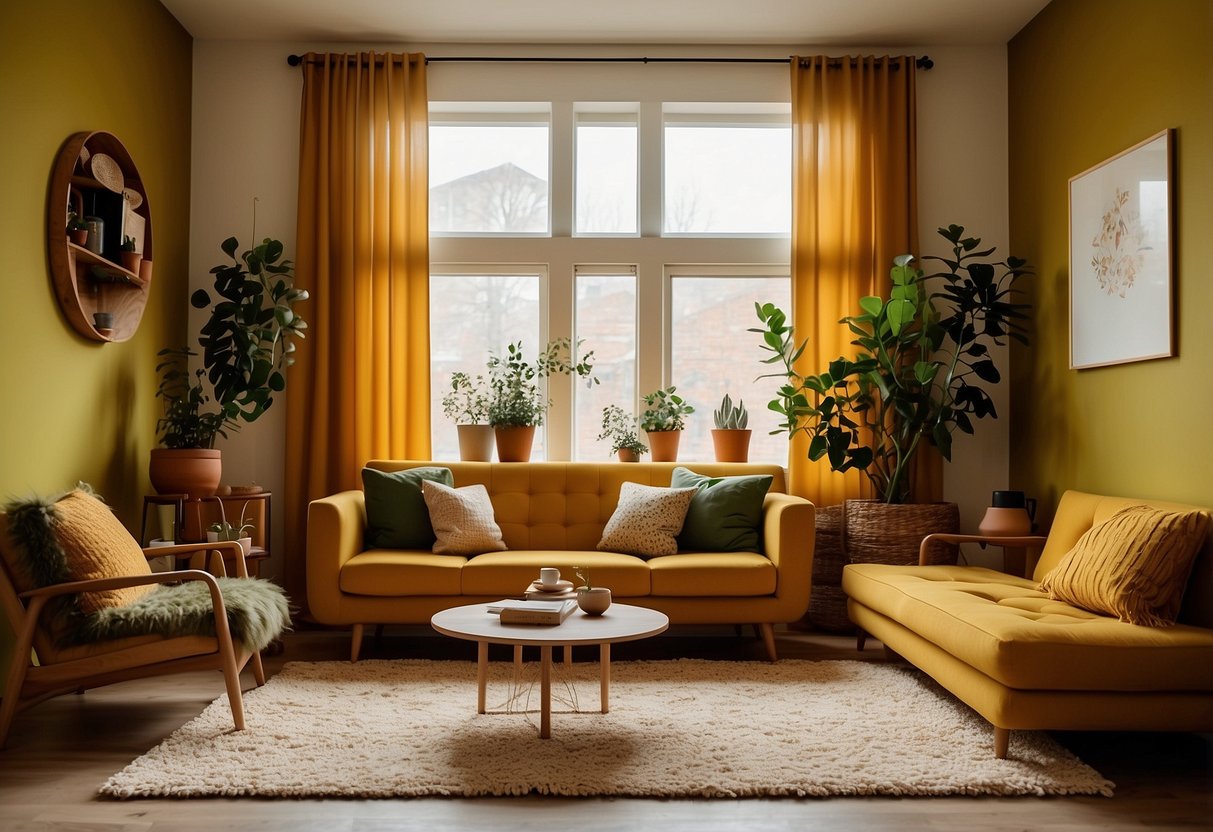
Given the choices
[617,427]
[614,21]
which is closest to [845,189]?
[614,21]

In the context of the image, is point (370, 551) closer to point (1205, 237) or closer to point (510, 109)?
point (510, 109)

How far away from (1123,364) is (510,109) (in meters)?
3.37

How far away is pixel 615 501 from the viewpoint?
4500mm

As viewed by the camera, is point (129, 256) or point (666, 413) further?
point (666, 413)

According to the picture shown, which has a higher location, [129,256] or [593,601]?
[129,256]

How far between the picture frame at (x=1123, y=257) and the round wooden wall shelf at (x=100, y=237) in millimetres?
4249

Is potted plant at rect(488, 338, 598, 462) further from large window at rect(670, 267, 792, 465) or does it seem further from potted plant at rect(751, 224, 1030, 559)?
potted plant at rect(751, 224, 1030, 559)

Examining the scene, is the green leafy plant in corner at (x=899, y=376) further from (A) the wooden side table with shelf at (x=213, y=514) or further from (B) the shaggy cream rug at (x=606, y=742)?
(A) the wooden side table with shelf at (x=213, y=514)

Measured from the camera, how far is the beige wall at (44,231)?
336cm

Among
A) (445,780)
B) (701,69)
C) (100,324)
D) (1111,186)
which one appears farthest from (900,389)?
(100,324)

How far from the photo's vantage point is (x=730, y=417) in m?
4.80

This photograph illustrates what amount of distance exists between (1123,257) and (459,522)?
3.06m

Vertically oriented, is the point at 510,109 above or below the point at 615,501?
above

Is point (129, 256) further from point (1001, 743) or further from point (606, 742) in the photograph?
point (1001, 743)
